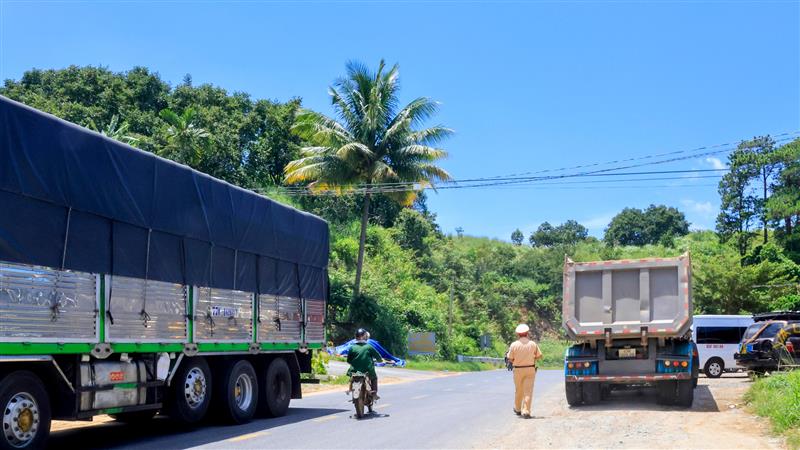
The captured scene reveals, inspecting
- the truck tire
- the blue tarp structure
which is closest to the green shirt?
the truck tire

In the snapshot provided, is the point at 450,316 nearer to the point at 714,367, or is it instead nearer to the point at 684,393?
the point at 714,367

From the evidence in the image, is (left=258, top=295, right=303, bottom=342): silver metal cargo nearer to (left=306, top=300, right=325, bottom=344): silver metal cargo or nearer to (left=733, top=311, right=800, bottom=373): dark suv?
(left=306, top=300, right=325, bottom=344): silver metal cargo

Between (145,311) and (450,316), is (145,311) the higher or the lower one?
the higher one

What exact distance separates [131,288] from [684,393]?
32.8 ft

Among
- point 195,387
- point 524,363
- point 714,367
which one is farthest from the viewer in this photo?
point 714,367

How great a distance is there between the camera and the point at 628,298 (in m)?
15.4

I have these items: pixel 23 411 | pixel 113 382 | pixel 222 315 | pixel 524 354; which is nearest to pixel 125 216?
pixel 113 382

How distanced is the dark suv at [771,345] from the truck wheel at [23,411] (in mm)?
15511

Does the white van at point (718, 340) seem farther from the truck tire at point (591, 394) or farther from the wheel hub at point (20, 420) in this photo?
the wheel hub at point (20, 420)

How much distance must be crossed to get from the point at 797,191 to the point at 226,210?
4923cm

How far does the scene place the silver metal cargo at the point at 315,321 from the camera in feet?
53.7

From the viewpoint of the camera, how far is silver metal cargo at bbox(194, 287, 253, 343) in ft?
41.3

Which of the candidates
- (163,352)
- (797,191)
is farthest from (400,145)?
(797,191)

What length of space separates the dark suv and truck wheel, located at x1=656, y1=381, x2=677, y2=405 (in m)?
4.59
